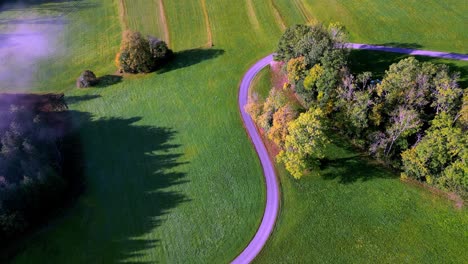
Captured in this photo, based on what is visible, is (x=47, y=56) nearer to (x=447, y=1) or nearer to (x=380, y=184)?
(x=380, y=184)

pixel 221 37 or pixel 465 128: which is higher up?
pixel 221 37

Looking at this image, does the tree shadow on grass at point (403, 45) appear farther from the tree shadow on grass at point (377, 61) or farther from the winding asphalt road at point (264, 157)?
the tree shadow on grass at point (377, 61)

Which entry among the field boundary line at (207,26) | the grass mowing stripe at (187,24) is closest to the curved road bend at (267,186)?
the field boundary line at (207,26)

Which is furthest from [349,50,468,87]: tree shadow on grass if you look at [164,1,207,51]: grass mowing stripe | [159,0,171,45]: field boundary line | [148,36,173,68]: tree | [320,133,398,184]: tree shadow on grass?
[159,0,171,45]: field boundary line

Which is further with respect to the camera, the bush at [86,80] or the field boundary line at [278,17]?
the field boundary line at [278,17]

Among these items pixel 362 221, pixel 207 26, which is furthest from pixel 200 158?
pixel 207 26

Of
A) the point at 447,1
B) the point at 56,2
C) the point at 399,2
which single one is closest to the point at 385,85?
the point at 399,2

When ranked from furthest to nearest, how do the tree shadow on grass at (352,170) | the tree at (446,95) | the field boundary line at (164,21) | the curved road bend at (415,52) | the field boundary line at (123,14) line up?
the field boundary line at (123,14) < the field boundary line at (164,21) < the curved road bend at (415,52) < the tree shadow on grass at (352,170) < the tree at (446,95)

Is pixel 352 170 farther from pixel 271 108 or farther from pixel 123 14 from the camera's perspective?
pixel 123 14

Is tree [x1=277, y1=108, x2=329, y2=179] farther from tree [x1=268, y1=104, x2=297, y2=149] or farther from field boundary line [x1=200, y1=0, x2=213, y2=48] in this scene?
field boundary line [x1=200, y1=0, x2=213, y2=48]
